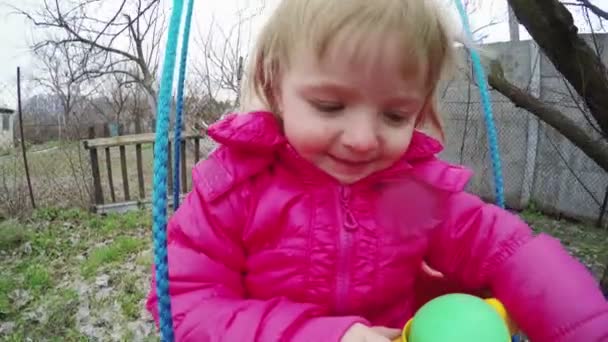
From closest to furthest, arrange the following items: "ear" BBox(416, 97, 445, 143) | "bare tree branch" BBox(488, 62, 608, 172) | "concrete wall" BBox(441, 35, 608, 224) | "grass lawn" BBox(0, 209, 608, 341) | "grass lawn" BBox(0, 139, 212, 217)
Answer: "ear" BBox(416, 97, 445, 143) → "bare tree branch" BBox(488, 62, 608, 172) → "grass lawn" BBox(0, 209, 608, 341) → "concrete wall" BBox(441, 35, 608, 224) → "grass lawn" BBox(0, 139, 212, 217)

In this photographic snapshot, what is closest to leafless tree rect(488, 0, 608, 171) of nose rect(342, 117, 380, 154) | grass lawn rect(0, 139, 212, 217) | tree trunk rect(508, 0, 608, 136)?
tree trunk rect(508, 0, 608, 136)

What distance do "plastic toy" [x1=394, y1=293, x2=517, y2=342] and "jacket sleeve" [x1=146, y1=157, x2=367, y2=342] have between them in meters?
0.09

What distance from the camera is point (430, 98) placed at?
943 mm

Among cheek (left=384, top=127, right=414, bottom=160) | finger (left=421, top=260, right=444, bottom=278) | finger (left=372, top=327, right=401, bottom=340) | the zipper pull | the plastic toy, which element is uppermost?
cheek (left=384, top=127, right=414, bottom=160)

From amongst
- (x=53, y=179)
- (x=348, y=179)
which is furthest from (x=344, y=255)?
(x=53, y=179)

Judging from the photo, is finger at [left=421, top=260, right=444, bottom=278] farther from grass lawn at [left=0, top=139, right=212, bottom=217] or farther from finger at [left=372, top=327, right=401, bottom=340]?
grass lawn at [left=0, top=139, right=212, bottom=217]

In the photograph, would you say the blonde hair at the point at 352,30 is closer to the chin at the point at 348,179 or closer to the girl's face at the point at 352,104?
the girl's face at the point at 352,104

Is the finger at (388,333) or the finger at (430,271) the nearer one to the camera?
the finger at (388,333)

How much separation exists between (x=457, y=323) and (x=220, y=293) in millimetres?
362

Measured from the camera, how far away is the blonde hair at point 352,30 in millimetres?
756

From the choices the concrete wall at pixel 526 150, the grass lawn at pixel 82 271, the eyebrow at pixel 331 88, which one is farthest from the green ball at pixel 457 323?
the concrete wall at pixel 526 150

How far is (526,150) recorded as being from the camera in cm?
557

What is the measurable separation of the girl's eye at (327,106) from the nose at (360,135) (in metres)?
0.03

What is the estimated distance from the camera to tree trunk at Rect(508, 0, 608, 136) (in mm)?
1668
